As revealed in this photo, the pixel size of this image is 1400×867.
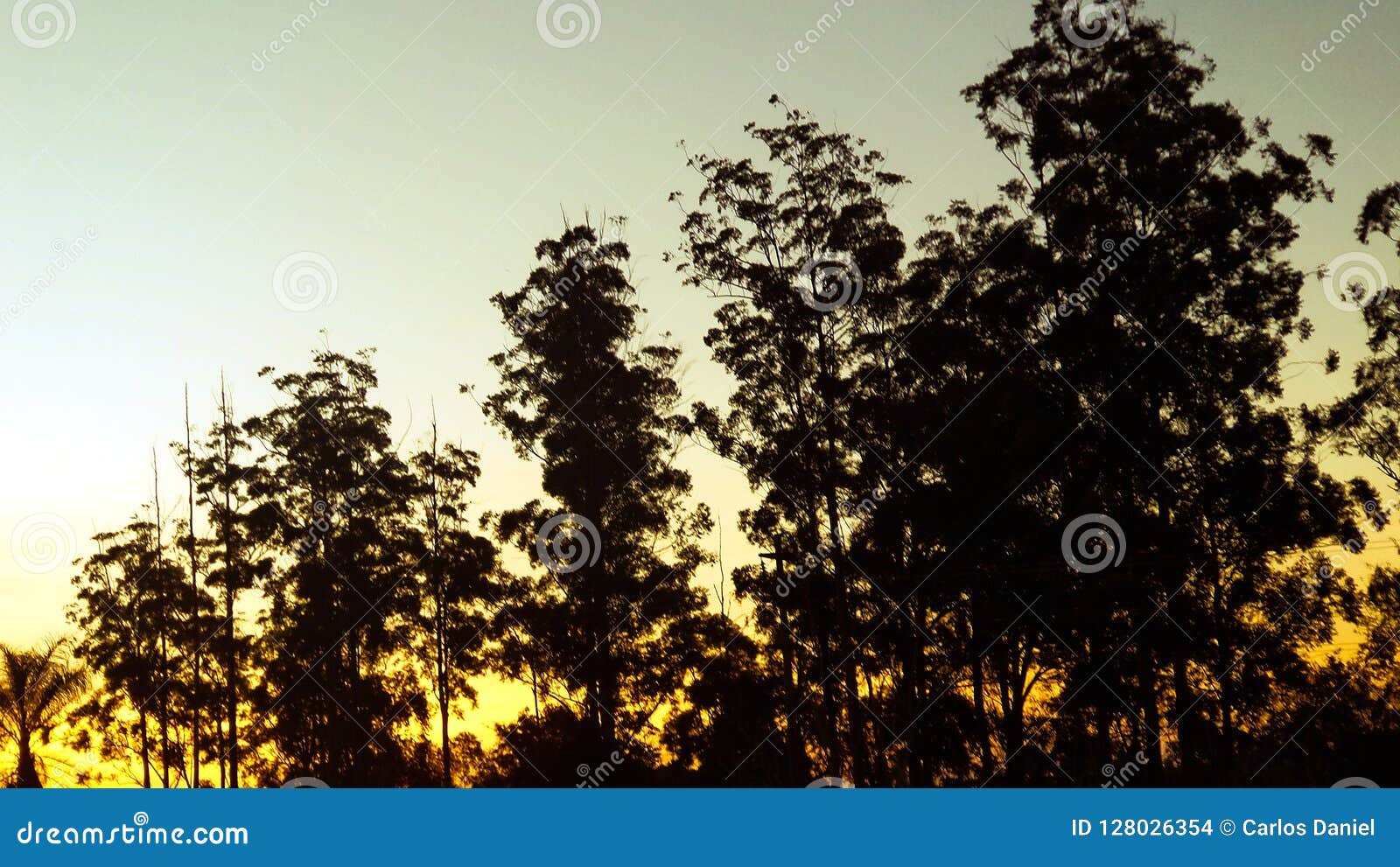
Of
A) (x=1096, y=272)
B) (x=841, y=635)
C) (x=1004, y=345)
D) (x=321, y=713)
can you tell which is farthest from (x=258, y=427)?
(x=1096, y=272)

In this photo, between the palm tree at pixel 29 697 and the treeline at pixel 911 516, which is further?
the palm tree at pixel 29 697

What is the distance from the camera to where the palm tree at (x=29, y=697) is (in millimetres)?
35375

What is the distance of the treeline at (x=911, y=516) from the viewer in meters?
24.7

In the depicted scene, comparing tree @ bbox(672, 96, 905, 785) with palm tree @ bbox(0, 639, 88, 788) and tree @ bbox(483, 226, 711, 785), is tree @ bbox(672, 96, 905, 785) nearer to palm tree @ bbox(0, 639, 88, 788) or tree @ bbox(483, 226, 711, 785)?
tree @ bbox(483, 226, 711, 785)

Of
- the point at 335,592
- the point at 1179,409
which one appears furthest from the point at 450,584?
the point at 1179,409

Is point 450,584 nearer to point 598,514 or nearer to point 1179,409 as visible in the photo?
point 598,514

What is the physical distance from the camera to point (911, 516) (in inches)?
1107

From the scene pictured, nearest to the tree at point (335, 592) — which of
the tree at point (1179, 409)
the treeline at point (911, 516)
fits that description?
the treeline at point (911, 516)

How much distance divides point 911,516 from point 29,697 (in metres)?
25.1

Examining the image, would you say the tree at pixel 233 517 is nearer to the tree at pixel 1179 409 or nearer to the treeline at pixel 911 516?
the treeline at pixel 911 516

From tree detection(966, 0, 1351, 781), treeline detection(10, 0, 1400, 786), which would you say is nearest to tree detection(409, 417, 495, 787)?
treeline detection(10, 0, 1400, 786)

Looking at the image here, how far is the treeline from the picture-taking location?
973 inches

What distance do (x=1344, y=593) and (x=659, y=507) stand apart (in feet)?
49.2

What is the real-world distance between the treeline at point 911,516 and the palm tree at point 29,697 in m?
4.53
